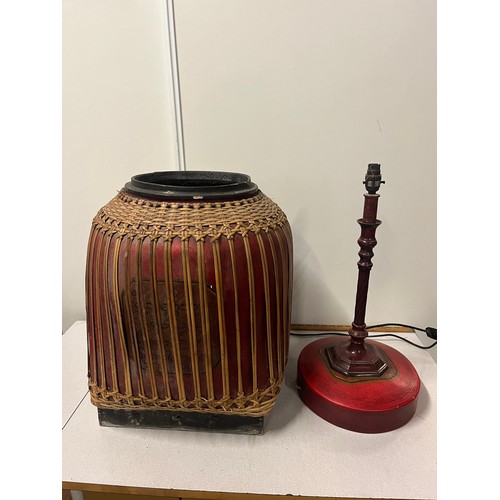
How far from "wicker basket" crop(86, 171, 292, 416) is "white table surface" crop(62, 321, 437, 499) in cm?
7

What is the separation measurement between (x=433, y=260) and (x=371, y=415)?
46 centimetres

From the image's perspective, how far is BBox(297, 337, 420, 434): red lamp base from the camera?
30.2 inches

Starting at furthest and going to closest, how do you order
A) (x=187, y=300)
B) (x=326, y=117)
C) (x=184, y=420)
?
1. (x=326, y=117)
2. (x=184, y=420)
3. (x=187, y=300)

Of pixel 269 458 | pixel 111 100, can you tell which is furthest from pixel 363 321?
pixel 111 100

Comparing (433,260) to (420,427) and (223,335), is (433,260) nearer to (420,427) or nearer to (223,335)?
(420,427)

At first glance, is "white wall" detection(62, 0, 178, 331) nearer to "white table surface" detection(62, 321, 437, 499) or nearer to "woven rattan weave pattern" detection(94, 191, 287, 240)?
"woven rattan weave pattern" detection(94, 191, 287, 240)

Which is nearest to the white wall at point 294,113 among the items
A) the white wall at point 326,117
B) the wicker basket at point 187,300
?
the white wall at point 326,117

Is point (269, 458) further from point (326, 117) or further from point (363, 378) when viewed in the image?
point (326, 117)

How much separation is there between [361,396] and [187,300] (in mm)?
385

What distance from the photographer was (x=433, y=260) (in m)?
1.04

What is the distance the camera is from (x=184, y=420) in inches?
30.1

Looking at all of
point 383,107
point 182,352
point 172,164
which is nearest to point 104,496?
point 182,352

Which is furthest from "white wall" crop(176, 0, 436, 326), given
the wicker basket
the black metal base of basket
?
the black metal base of basket

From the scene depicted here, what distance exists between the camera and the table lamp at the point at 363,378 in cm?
77
